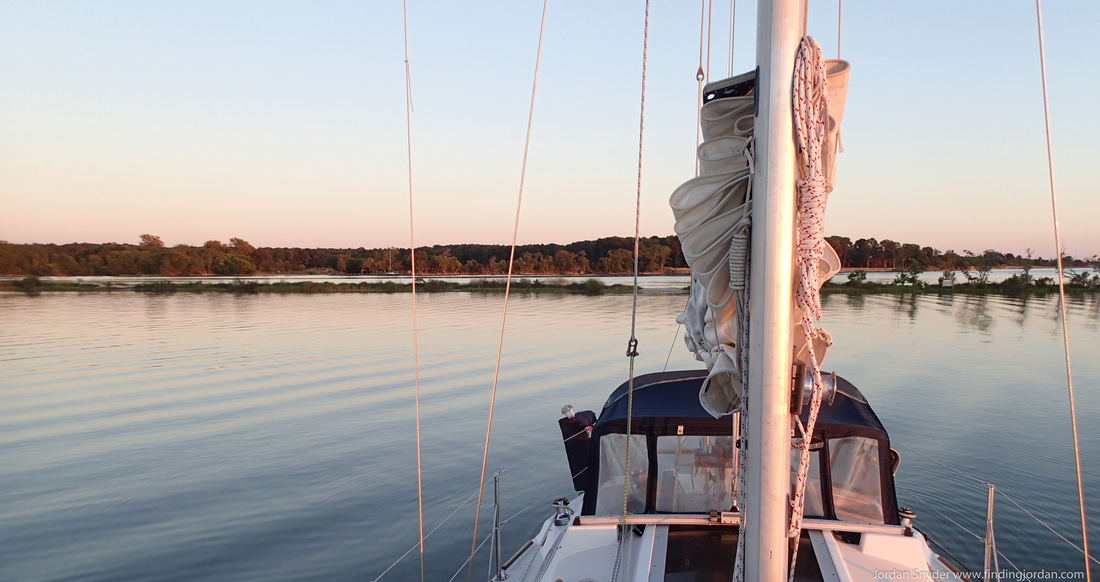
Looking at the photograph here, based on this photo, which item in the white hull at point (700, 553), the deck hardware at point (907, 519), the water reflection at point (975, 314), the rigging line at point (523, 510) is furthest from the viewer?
the water reflection at point (975, 314)

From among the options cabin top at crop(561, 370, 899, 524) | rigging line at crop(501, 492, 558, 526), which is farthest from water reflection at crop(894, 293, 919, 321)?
cabin top at crop(561, 370, 899, 524)

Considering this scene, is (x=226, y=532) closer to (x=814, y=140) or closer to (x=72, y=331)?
(x=814, y=140)

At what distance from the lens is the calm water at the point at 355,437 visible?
5.82 meters

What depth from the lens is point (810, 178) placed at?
187 centimetres

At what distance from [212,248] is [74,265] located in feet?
38.5

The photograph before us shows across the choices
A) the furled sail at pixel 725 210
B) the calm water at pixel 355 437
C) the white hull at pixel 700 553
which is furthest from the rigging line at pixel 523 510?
the furled sail at pixel 725 210

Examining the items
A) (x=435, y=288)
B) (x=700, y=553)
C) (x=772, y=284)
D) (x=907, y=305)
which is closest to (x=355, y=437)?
(x=700, y=553)

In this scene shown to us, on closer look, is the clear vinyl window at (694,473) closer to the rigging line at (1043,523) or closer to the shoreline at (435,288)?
the rigging line at (1043,523)

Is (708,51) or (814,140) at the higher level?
(708,51)

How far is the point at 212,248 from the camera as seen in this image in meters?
56.2

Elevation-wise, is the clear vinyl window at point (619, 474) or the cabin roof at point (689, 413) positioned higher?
the cabin roof at point (689, 413)

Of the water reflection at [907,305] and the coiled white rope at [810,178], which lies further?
the water reflection at [907,305]

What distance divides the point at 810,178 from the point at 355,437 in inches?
350

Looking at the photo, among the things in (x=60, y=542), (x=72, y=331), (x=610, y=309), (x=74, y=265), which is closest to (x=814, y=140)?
(x=60, y=542)
